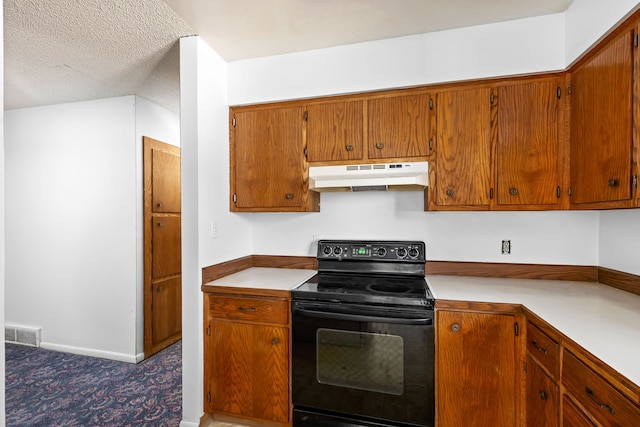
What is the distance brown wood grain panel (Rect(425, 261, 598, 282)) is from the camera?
2066 mm

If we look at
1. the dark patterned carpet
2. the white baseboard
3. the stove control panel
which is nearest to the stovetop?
the stove control panel

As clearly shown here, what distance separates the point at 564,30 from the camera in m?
1.88

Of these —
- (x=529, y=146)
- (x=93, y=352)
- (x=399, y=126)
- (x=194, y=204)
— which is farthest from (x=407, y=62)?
(x=93, y=352)

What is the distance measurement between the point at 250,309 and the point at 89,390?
162 cm

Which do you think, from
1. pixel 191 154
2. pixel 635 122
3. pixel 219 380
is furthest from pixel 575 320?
pixel 191 154

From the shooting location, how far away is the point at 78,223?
3117 millimetres

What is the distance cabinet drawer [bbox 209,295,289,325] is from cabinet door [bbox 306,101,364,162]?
1.02m

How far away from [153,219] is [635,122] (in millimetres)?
3475

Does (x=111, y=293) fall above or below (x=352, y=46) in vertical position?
below

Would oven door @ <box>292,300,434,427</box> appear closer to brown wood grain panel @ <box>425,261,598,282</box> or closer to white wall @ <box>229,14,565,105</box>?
brown wood grain panel @ <box>425,261,598,282</box>

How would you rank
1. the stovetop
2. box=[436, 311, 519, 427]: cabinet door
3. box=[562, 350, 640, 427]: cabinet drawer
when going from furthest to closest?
the stovetop < box=[436, 311, 519, 427]: cabinet door < box=[562, 350, 640, 427]: cabinet drawer

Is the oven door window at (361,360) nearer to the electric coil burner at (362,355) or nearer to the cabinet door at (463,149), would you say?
the electric coil burner at (362,355)

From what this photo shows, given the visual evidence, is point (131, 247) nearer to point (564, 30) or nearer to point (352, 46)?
point (352, 46)

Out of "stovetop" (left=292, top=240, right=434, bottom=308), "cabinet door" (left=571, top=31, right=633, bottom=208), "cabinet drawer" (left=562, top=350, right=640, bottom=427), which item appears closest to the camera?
"cabinet drawer" (left=562, top=350, right=640, bottom=427)
